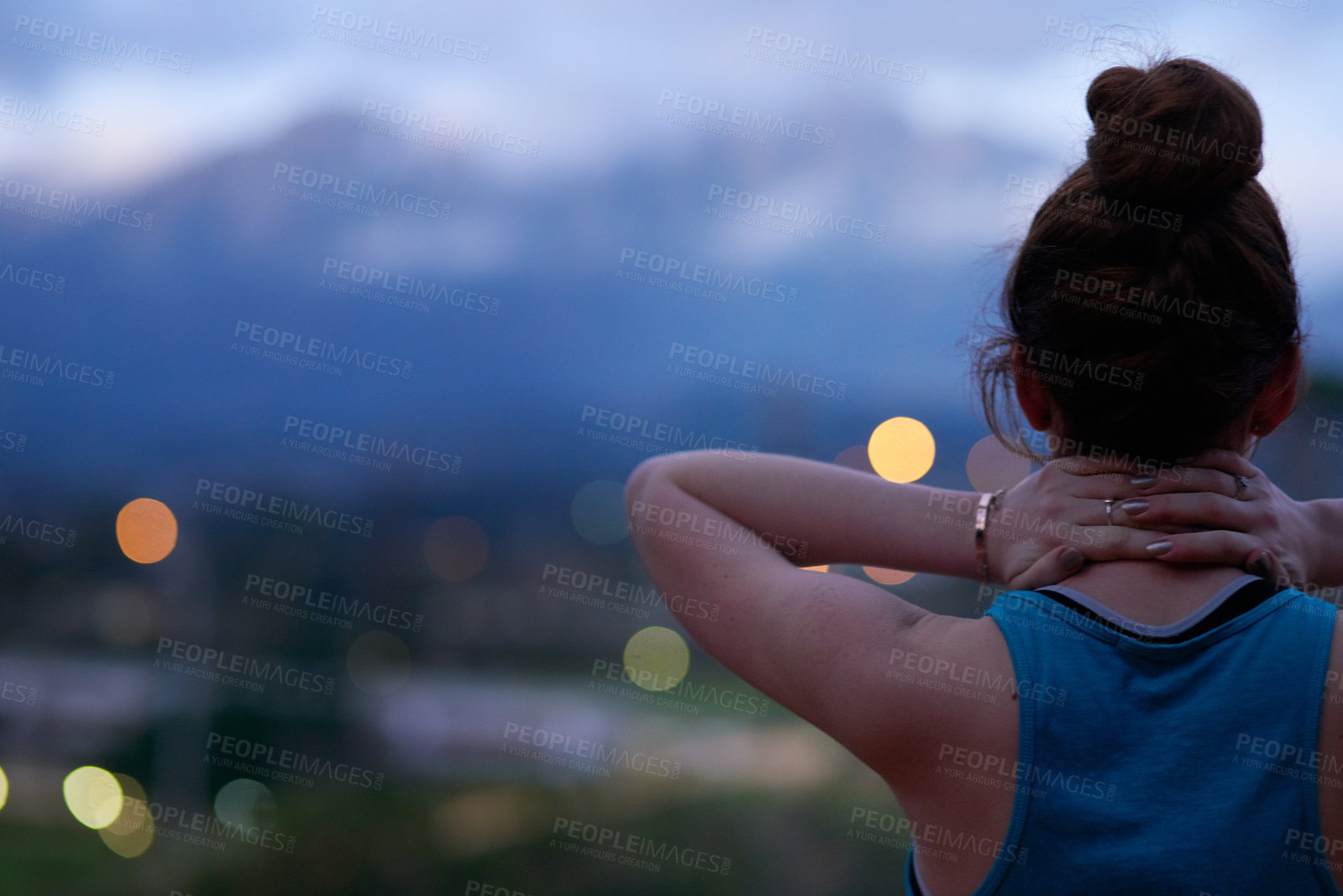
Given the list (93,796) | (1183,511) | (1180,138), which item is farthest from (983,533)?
(93,796)

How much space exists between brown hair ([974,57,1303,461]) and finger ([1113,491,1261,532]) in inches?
Result: 2.4

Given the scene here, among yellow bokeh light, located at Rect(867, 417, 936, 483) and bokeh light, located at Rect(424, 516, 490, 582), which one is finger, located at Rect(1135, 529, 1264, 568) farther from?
bokeh light, located at Rect(424, 516, 490, 582)

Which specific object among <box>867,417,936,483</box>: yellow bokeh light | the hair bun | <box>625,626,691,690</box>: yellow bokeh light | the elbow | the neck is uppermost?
<box>625,626,691,690</box>: yellow bokeh light

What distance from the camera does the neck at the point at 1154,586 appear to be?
2.83 ft

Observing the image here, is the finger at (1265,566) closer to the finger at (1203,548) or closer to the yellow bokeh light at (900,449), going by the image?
the finger at (1203,548)

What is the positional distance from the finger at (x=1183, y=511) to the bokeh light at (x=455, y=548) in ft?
Result: 123

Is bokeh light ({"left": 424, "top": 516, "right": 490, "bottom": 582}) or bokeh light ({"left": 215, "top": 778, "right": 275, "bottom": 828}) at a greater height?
bokeh light ({"left": 424, "top": 516, "right": 490, "bottom": 582})

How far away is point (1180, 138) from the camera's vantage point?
885mm

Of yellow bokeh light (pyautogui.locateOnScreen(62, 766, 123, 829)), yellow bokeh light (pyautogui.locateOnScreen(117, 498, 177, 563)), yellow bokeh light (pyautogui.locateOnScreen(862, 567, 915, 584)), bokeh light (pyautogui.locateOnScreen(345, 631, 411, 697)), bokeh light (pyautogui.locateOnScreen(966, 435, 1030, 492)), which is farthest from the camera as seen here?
bokeh light (pyautogui.locateOnScreen(345, 631, 411, 697))

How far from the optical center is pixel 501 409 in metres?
38.5

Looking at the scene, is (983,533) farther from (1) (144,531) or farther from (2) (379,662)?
(2) (379,662)

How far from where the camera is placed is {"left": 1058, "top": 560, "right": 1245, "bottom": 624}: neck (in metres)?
0.86

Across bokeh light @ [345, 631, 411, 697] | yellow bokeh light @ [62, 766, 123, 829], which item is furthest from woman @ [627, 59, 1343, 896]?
bokeh light @ [345, 631, 411, 697]

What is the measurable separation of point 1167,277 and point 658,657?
2701 cm
